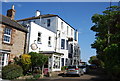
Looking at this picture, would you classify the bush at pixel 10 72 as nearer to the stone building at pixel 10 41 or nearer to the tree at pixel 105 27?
the stone building at pixel 10 41

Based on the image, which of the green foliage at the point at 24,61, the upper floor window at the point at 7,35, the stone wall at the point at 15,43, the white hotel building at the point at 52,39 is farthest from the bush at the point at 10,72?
the white hotel building at the point at 52,39

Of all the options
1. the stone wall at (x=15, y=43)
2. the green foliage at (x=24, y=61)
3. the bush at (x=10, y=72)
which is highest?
the stone wall at (x=15, y=43)

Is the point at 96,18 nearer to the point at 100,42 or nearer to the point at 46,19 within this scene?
the point at 100,42

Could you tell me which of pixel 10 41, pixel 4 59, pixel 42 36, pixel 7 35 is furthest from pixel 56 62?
pixel 7 35

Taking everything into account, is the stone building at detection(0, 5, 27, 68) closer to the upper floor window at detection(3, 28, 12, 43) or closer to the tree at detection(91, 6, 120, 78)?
the upper floor window at detection(3, 28, 12, 43)

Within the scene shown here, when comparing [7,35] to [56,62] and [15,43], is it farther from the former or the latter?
[56,62]

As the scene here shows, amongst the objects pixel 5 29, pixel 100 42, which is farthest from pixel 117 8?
pixel 5 29

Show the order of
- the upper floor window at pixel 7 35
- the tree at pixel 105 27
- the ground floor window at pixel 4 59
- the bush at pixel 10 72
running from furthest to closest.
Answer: the tree at pixel 105 27
the upper floor window at pixel 7 35
the ground floor window at pixel 4 59
the bush at pixel 10 72

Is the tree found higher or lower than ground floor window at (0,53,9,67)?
higher

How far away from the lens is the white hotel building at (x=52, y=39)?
1991 centimetres

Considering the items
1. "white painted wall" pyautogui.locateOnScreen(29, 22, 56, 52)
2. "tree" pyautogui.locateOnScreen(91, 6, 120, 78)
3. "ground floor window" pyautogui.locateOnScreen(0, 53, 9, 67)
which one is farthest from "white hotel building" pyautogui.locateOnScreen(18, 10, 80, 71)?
"tree" pyautogui.locateOnScreen(91, 6, 120, 78)

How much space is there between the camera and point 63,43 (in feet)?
92.3

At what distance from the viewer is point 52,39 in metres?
25.1

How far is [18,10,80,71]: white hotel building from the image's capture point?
65.3ft
